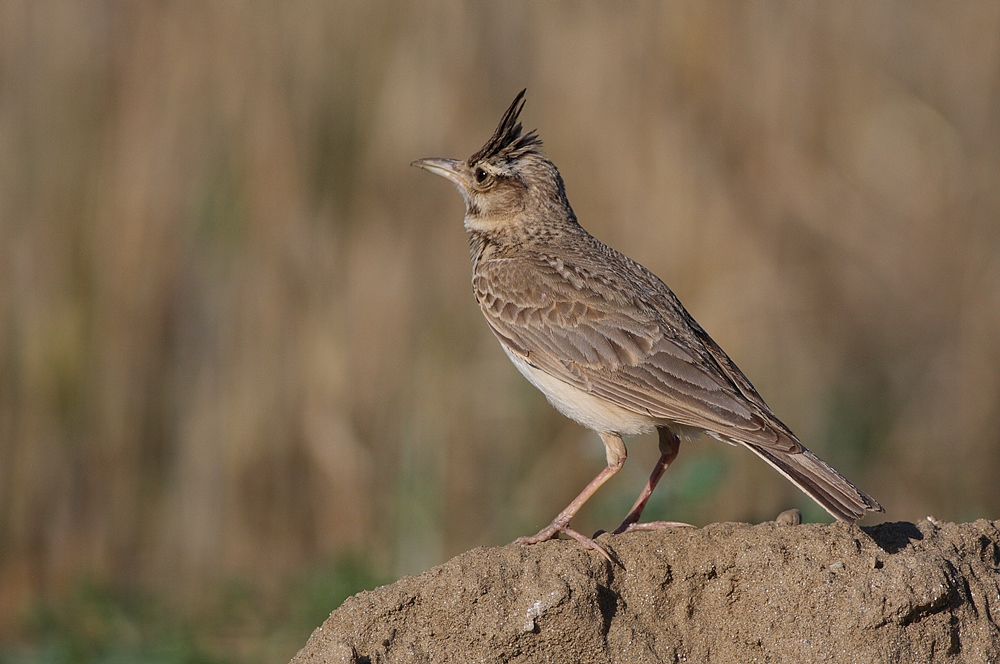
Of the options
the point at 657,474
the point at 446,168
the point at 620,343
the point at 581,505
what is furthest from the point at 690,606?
the point at 446,168

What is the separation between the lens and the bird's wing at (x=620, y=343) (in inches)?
182

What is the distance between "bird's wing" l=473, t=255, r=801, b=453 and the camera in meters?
4.63

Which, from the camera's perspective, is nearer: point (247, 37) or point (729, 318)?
point (247, 37)

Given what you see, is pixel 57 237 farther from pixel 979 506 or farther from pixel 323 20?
pixel 979 506

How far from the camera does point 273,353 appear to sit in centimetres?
800

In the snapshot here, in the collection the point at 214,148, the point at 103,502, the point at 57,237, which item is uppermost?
the point at 214,148

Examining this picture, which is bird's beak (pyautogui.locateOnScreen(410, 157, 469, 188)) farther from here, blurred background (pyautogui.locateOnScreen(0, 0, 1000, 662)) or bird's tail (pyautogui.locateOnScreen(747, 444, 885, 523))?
bird's tail (pyautogui.locateOnScreen(747, 444, 885, 523))

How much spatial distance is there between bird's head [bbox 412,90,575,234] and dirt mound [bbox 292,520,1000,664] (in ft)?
7.96

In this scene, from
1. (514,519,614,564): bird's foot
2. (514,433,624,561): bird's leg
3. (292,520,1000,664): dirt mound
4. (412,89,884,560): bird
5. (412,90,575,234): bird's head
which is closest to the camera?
(292,520,1000,664): dirt mound

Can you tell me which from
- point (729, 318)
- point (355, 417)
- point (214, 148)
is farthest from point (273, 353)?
point (729, 318)

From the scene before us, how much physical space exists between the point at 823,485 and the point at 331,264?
4.56 m

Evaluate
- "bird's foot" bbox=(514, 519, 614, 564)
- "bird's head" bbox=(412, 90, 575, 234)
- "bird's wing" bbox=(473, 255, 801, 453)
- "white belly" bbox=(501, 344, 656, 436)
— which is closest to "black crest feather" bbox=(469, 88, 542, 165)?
"bird's head" bbox=(412, 90, 575, 234)

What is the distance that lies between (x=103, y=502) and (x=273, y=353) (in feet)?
4.80

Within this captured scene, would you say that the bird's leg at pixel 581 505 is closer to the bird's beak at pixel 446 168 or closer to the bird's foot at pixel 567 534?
the bird's foot at pixel 567 534
